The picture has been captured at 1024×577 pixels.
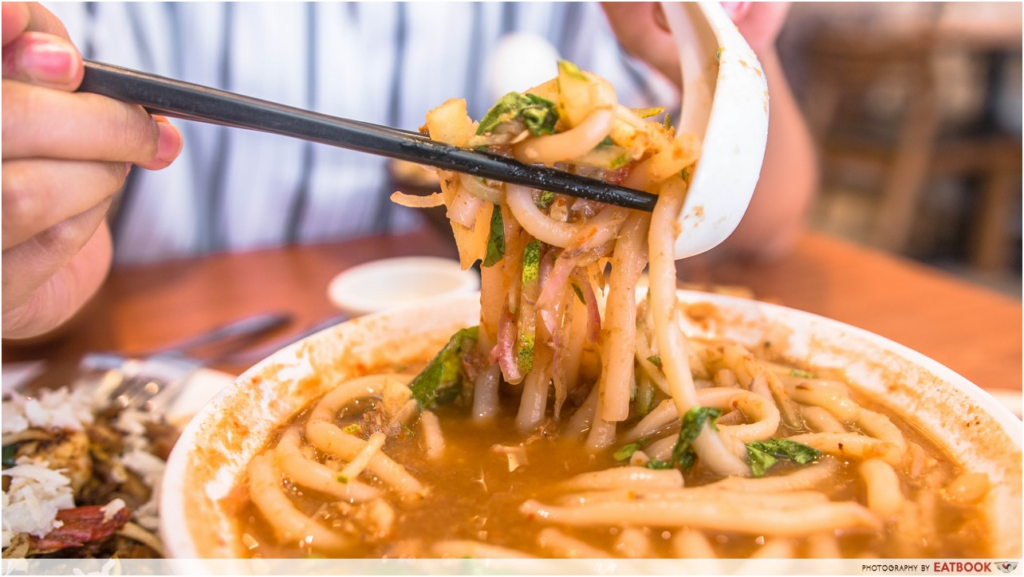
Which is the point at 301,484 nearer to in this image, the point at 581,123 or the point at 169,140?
the point at 169,140

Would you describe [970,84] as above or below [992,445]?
above

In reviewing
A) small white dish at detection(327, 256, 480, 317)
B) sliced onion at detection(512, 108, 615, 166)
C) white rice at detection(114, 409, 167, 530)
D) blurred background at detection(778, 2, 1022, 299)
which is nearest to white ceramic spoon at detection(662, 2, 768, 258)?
sliced onion at detection(512, 108, 615, 166)

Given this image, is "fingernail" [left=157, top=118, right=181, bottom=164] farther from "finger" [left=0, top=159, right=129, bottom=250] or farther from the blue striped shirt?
the blue striped shirt

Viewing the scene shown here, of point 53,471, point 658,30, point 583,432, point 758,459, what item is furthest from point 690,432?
point 658,30

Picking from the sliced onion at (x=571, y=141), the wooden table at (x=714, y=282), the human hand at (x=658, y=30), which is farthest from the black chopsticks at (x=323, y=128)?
the wooden table at (x=714, y=282)

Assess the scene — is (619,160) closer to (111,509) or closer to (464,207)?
(464,207)

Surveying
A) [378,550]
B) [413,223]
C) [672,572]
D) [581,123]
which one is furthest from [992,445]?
[413,223]

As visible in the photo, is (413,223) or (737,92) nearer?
(737,92)
